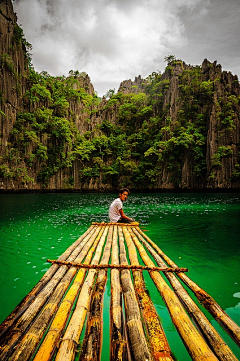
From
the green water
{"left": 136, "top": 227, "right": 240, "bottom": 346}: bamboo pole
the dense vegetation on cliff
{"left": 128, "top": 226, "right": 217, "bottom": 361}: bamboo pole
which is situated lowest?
the green water

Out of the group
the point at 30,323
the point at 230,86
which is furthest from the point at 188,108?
the point at 30,323

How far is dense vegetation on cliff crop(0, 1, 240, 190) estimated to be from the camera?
112ft

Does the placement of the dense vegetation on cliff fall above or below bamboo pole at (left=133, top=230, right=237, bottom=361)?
above

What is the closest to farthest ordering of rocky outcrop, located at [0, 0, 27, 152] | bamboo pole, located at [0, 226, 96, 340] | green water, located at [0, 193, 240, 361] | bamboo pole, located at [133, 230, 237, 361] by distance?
bamboo pole, located at [133, 230, 237, 361] < bamboo pole, located at [0, 226, 96, 340] < green water, located at [0, 193, 240, 361] < rocky outcrop, located at [0, 0, 27, 152]

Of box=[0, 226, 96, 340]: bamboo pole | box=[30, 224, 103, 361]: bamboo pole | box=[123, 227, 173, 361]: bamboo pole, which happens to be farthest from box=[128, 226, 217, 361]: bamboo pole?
box=[0, 226, 96, 340]: bamboo pole

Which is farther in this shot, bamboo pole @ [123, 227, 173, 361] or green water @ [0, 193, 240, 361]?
green water @ [0, 193, 240, 361]

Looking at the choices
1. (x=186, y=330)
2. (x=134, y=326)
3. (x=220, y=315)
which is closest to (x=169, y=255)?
(x=220, y=315)

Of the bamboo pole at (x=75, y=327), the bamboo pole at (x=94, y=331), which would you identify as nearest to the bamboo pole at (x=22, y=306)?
the bamboo pole at (x=75, y=327)

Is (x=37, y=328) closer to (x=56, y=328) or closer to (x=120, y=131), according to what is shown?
(x=56, y=328)

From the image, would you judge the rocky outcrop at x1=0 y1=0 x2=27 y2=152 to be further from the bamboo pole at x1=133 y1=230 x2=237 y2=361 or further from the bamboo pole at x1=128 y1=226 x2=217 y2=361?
the bamboo pole at x1=133 y1=230 x2=237 y2=361

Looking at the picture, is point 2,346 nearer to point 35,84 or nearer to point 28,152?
point 28,152

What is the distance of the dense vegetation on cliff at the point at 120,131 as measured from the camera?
34.1 m

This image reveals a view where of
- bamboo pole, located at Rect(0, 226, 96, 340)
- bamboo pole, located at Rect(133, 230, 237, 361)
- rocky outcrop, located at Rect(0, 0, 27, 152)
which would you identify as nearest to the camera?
bamboo pole, located at Rect(133, 230, 237, 361)

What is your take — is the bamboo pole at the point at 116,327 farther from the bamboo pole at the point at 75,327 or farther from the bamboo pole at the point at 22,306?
the bamboo pole at the point at 22,306
